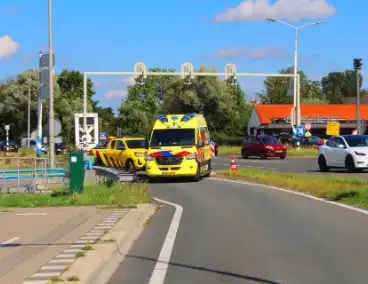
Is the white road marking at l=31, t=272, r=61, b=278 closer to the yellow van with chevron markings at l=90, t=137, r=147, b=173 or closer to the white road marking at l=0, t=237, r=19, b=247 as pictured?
the white road marking at l=0, t=237, r=19, b=247

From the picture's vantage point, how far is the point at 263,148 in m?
44.9

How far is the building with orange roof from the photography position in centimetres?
8025

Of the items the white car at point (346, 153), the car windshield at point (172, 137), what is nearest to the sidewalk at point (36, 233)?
the car windshield at point (172, 137)

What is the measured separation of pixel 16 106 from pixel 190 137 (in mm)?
55340

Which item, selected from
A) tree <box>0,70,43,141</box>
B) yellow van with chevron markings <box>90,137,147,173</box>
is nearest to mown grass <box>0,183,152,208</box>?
yellow van with chevron markings <box>90,137,147,173</box>

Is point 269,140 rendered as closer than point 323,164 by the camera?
No

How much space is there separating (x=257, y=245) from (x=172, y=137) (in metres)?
15.6

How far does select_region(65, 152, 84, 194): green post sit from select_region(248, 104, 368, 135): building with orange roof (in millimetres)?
62914

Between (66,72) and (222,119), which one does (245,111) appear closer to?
(222,119)

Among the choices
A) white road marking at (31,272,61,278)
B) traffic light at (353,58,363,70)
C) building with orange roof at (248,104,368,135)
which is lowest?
white road marking at (31,272,61,278)

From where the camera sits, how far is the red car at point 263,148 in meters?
44.6

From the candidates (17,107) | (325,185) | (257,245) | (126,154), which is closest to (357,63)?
(126,154)

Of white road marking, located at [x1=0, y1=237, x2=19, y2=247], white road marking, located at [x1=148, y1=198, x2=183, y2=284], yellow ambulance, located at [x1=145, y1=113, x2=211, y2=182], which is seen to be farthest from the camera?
yellow ambulance, located at [x1=145, y1=113, x2=211, y2=182]

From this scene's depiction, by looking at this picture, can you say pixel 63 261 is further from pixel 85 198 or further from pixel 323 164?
pixel 323 164
